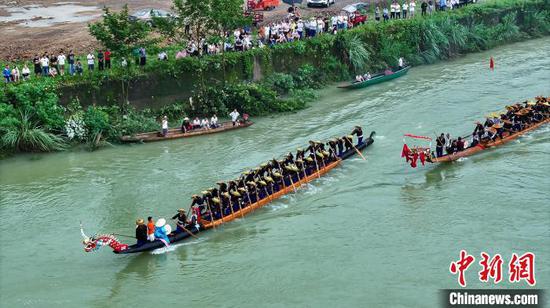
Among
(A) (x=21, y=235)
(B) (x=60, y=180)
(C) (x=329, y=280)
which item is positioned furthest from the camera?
(B) (x=60, y=180)

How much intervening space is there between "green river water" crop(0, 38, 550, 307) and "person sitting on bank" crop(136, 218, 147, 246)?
510mm

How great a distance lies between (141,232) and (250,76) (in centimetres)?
1671

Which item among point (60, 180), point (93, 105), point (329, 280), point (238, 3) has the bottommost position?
point (329, 280)

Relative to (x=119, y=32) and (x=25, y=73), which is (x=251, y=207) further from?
(x=25, y=73)

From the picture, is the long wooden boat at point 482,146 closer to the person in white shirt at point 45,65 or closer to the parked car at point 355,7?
the person in white shirt at point 45,65

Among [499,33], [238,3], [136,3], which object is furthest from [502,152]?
[136,3]

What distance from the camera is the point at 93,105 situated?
101 ft

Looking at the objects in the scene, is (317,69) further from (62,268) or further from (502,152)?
(62,268)

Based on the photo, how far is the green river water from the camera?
59.9 feet

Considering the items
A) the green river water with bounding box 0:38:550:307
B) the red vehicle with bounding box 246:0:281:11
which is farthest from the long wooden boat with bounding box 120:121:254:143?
the red vehicle with bounding box 246:0:281:11

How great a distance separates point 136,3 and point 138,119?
16729mm

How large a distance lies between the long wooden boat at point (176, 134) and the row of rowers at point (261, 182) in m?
4.86

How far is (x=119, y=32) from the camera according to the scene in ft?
96.4

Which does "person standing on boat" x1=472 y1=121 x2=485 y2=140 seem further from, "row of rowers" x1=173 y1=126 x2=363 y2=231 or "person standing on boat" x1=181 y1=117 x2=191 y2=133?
"person standing on boat" x1=181 y1=117 x2=191 y2=133
